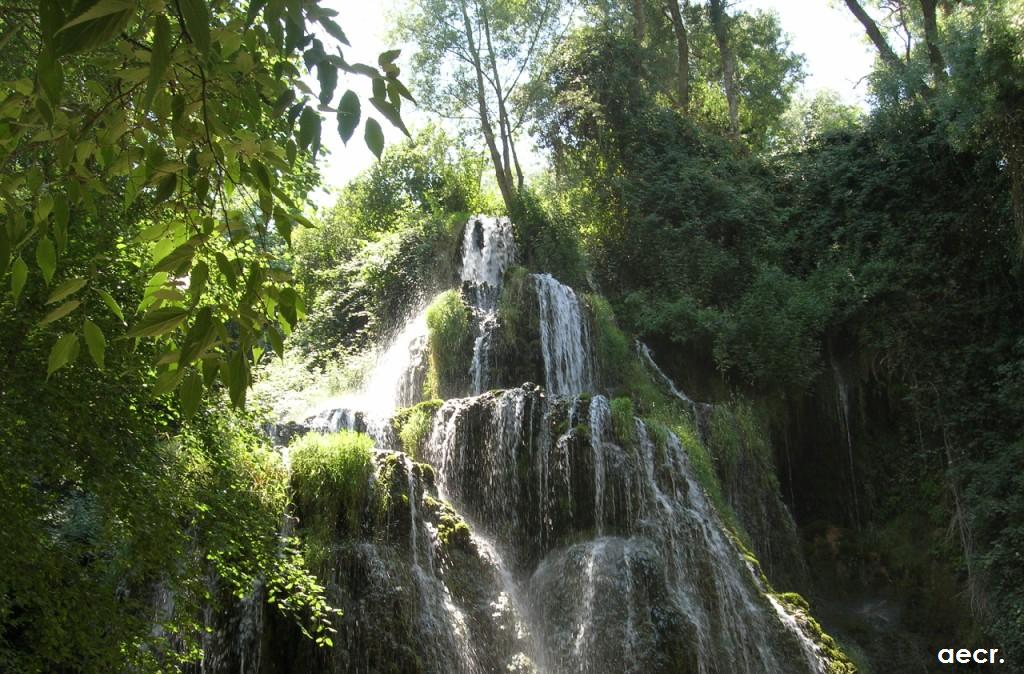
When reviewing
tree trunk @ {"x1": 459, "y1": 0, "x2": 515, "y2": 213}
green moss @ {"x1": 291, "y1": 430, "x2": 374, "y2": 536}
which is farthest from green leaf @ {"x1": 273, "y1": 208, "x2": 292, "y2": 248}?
tree trunk @ {"x1": 459, "y1": 0, "x2": 515, "y2": 213}

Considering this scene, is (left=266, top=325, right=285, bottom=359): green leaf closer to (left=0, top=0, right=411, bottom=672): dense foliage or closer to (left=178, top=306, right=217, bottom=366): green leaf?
(left=0, top=0, right=411, bottom=672): dense foliage

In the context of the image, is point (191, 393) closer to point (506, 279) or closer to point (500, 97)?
point (506, 279)

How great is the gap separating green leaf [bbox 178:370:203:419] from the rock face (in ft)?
17.3

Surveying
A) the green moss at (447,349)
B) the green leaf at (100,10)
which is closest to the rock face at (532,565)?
the green moss at (447,349)

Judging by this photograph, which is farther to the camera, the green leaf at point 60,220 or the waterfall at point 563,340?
the waterfall at point 563,340

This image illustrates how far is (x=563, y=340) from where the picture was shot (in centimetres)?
1341

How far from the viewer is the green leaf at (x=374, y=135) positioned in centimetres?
226

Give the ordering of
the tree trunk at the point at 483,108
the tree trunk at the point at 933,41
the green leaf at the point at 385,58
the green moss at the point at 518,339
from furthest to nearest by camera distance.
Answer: the tree trunk at the point at 483,108 < the tree trunk at the point at 933,41 < the green moss at the point at 518,339 < the green leaf at the point at 385,58

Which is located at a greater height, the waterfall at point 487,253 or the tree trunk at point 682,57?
the tree trunk at point 682,57

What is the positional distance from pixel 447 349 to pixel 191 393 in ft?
35.7

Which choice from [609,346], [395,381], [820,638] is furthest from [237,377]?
[609,346]

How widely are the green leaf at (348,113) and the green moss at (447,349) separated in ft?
34.4

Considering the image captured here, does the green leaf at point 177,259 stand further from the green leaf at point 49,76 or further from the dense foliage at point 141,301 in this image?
the green leaf at point 49,76

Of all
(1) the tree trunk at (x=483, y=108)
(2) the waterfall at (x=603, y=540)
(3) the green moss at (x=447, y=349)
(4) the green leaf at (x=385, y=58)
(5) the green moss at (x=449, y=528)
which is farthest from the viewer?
(1) the tree trunk at (x=483, y=108)
